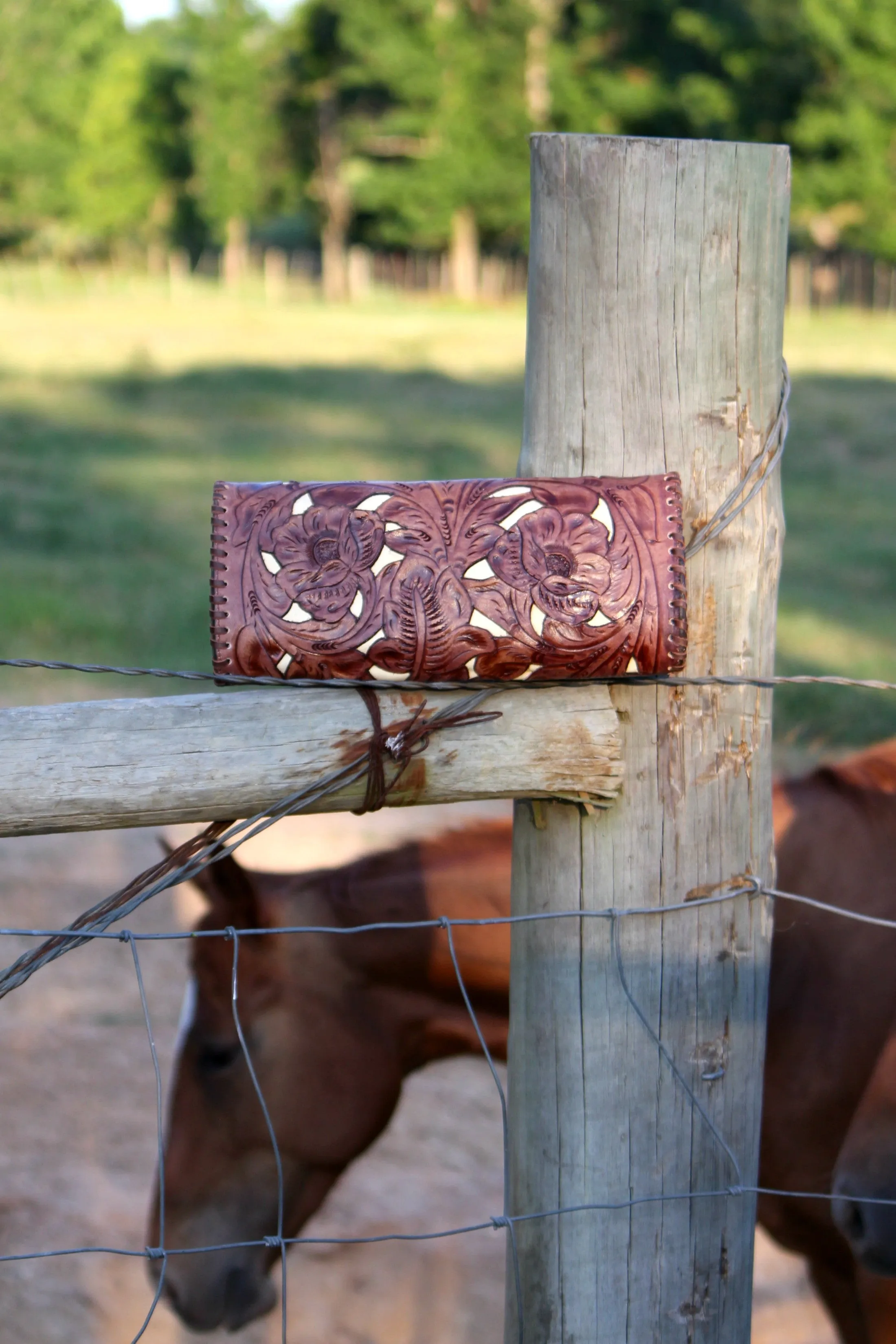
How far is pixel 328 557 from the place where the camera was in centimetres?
120

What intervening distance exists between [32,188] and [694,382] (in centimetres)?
3990

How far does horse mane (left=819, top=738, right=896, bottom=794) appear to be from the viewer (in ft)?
7.08

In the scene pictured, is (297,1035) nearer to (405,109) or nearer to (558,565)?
(558,565)

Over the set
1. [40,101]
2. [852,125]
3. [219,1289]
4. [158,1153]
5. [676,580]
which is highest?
[40,101]

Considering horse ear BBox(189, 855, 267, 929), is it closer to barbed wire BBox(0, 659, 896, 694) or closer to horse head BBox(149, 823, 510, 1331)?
horse head BBox(149, 823, 510, 1331)

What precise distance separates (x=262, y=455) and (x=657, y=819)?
10.9 m

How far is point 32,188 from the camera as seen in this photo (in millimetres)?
36438

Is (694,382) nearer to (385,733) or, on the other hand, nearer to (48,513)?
(385,733)

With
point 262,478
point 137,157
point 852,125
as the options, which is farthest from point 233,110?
point 262,478

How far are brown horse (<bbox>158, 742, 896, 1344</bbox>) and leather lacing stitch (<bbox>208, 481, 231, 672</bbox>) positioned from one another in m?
0.81

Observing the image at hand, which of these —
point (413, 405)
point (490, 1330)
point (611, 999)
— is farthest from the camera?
point (413, 405)

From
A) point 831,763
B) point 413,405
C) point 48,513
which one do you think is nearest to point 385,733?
point 831,763

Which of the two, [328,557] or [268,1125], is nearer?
[328,557]

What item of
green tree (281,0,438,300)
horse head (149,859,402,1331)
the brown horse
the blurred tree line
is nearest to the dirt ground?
the brown horse
